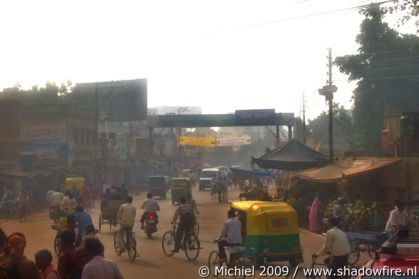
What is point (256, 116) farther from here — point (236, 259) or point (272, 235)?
point (236, 259)

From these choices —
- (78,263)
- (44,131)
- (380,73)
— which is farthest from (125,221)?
(380,73)

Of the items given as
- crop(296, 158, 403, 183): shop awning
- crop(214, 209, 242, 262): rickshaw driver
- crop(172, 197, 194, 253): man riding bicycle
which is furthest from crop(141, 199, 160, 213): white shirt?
crop(214, 209, 242, 262): rickshaw driver

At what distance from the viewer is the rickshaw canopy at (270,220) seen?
12164 mm

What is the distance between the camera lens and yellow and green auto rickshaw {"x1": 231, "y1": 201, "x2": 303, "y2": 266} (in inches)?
472

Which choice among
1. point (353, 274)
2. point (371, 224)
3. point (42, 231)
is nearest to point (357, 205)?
point (371, 224)

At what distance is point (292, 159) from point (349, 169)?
4.99 m

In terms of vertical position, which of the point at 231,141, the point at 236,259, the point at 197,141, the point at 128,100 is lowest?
the point at 236,259

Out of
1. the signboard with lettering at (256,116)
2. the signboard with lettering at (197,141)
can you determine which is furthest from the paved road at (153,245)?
the signboard with lettering at (197,141)

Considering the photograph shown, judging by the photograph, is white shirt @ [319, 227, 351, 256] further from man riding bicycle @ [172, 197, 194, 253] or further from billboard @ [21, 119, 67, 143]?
billboard @ [21, 119, 67, 143]

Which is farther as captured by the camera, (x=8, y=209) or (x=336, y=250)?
(x=8, y=209)

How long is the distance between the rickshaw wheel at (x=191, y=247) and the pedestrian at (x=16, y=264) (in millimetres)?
8385

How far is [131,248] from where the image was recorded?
560 inches

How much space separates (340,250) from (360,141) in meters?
45.2

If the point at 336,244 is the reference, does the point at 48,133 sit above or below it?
above
